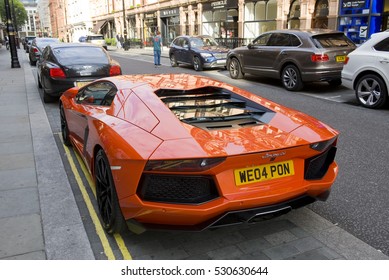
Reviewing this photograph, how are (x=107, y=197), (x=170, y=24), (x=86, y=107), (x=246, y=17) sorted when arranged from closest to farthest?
(x=107, y=197)
(x=86, y=107)
(x=246, y=17)
(x=170, y=24)

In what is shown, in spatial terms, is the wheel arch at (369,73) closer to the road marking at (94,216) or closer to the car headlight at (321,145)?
the car headlight at (321,145)

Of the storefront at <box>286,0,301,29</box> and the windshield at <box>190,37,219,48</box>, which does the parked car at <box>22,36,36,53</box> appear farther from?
the storefront at <box>286,0,301,29</box>

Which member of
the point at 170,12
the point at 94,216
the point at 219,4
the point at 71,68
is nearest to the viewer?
the point at 94,216

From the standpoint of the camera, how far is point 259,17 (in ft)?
88.6

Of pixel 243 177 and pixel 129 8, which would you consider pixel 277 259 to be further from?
pixel 129 8

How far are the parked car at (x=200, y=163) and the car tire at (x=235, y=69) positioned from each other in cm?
1039

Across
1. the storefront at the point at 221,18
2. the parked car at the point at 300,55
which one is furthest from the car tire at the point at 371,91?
the storefront at the point at 221,18

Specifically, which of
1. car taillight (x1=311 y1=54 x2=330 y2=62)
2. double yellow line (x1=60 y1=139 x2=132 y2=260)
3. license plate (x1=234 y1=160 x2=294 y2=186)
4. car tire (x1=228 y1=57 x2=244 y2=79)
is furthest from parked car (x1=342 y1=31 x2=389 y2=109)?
double yellow line (x1=60 y1=139 x2=132 y2=260)

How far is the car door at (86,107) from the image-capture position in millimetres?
4004

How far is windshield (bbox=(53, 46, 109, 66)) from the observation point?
9.31 metres

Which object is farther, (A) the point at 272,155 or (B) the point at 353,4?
(B) the point at 353,4

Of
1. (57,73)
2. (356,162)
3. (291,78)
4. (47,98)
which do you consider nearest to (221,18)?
(291,78)

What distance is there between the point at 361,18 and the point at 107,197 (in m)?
19.3

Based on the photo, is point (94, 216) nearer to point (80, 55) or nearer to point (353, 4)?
point (80, 55)
